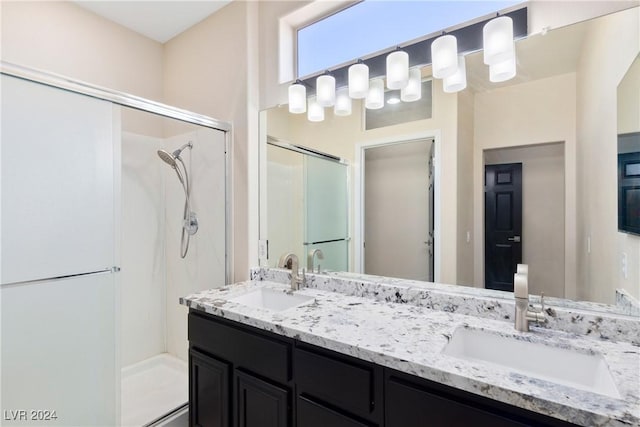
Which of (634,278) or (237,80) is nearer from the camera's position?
(634,278)

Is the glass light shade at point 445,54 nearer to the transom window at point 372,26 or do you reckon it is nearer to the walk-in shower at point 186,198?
the transom window at point 372,26

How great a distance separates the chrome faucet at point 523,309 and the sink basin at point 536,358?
0.24ft

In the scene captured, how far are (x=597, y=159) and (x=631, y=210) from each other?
0.26 metres

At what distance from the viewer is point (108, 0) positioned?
2.02 meters

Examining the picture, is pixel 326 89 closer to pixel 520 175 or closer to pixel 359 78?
pixel 359 78

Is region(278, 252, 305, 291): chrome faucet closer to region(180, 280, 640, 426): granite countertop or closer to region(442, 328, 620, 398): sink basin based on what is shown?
region(180, 280, 640, 426): granite countertop

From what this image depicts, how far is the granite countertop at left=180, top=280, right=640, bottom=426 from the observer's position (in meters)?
0.73

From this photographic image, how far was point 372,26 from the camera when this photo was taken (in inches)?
67.7

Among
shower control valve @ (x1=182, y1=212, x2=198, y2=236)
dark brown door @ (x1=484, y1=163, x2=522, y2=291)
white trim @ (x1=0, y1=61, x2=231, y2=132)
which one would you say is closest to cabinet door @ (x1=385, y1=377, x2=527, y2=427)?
dark brown door @ (x1=484, y1=163, x2=522, y2=291)

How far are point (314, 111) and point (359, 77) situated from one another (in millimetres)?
403

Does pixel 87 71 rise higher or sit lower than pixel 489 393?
higher

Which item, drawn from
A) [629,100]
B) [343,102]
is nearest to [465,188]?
[629,100]

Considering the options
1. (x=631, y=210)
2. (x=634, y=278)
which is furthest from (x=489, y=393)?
(x=631, y=210)

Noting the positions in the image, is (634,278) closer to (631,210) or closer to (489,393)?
(631,210)
